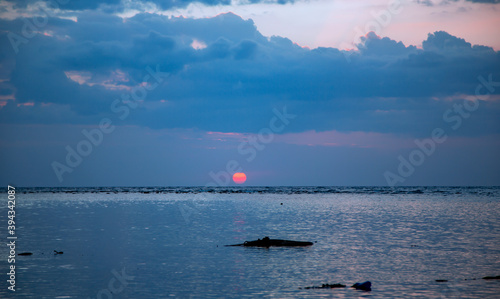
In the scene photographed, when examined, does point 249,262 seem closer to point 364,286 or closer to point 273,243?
point 273,243

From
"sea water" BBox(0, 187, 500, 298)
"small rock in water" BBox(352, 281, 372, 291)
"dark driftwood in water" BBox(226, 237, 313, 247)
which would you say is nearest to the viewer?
"small rock in water" BBox(352, 281, 372, 291)

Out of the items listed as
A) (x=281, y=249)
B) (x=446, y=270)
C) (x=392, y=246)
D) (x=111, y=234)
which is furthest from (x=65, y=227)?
(x=446, y=270)

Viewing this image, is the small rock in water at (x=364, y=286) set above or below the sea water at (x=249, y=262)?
above

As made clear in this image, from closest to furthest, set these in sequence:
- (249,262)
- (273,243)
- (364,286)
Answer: (364,286) < (249,262) < (273,243)

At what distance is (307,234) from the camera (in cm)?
4116

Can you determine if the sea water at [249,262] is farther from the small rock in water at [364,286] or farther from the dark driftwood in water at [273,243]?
the dark driftwood in water at [273,243]

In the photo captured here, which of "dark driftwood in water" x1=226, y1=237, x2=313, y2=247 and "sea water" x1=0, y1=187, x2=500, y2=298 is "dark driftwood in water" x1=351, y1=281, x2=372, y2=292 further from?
"dark driftwood in water" x1=226, y1=237, x2=313, y2=247

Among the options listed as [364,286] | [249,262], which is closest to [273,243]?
[249,262]

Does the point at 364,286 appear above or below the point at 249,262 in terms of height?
above

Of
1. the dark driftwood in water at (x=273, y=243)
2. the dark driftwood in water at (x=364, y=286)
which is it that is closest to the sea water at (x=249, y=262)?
the dark driftwood in water at (x=364, y=286)

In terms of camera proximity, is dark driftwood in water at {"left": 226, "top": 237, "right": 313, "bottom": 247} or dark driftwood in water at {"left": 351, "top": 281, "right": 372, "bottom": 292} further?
dark driftwood in water at {"left": 226, "top": 237, "right": 313, "bottom": 247}

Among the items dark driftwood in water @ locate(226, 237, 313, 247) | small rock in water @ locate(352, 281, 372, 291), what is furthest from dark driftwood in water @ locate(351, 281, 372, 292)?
dark driftwood in water @ locate(226, 237, 313, 247)

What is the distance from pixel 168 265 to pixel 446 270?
1620 centimetres

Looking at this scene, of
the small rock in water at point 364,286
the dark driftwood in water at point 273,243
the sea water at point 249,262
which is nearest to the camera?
the small rock in water at point 364,286
